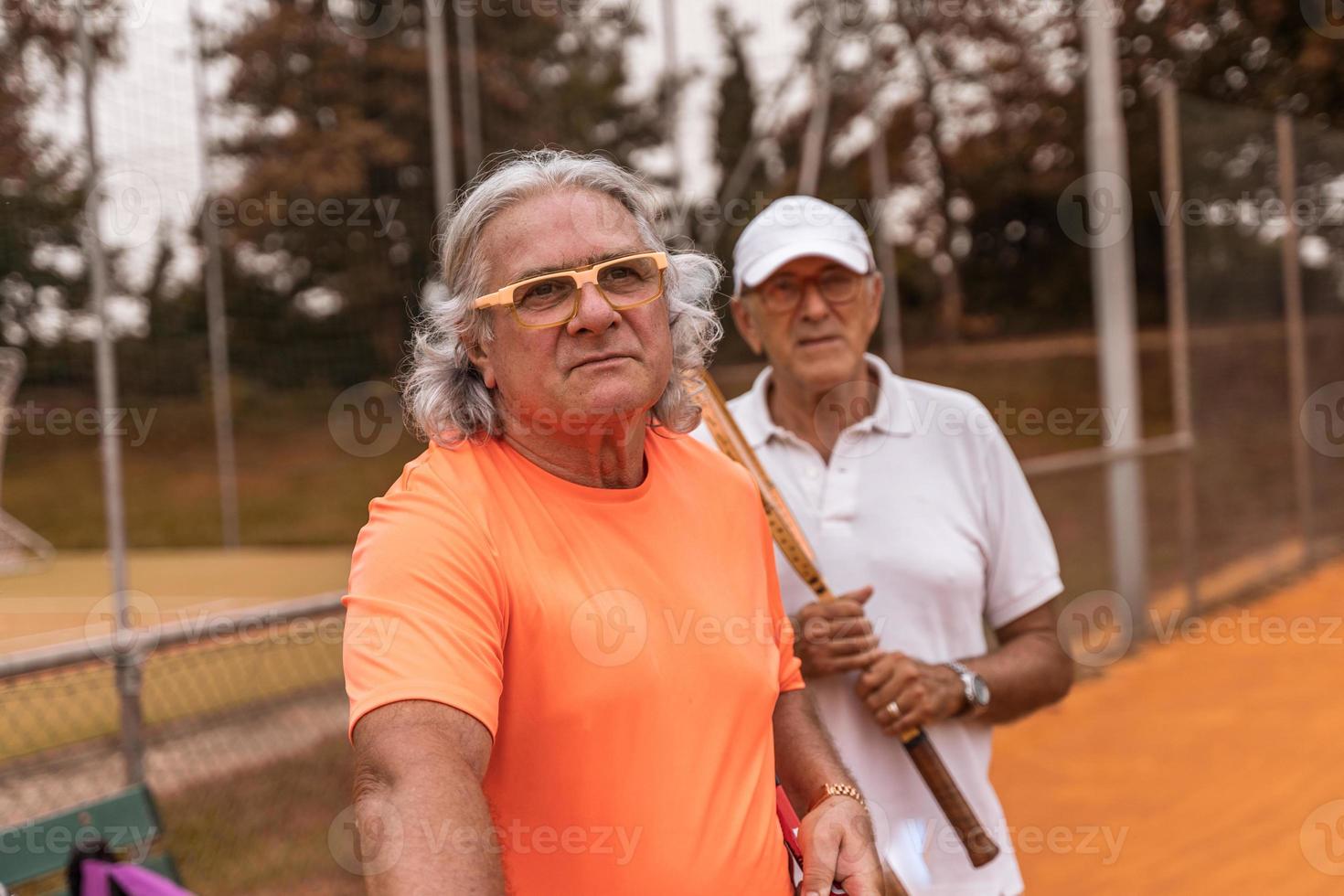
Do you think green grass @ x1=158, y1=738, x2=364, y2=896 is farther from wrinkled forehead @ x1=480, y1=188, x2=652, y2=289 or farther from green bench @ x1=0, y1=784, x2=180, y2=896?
wrinkled forehead @ x1=480, y1=188, x2=652, y2=289

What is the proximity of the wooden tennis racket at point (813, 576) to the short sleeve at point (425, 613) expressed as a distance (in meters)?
0.88

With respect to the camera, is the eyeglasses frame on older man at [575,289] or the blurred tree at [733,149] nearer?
the eyeglasses frame on older man at [575,289]

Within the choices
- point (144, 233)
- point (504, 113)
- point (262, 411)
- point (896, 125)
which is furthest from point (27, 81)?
point (896, 125)

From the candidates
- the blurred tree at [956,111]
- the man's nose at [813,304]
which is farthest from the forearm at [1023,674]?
the blurred tree at [956,111]

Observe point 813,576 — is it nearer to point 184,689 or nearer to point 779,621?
point 779,621

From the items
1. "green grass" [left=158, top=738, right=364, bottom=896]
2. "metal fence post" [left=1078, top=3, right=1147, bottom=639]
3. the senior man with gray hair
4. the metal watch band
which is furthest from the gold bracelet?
"metal fence post" [left=1078, top=3, right=1147, bottom=639]

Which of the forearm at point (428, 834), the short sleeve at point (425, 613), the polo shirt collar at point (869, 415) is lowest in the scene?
the forearm at point (428, 834)

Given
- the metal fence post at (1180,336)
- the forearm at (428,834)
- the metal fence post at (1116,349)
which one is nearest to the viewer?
the forearm at (428,834)

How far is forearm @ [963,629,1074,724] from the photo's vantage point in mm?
2479

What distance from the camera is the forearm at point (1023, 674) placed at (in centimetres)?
248

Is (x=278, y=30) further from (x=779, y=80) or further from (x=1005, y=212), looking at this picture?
(x=1005, y=212)

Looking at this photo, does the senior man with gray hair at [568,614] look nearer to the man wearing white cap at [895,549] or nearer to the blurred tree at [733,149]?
the man wearing white cap at [895,549]

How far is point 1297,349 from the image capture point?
10.5m

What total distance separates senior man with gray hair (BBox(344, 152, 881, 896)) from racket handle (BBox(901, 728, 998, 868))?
45cm
